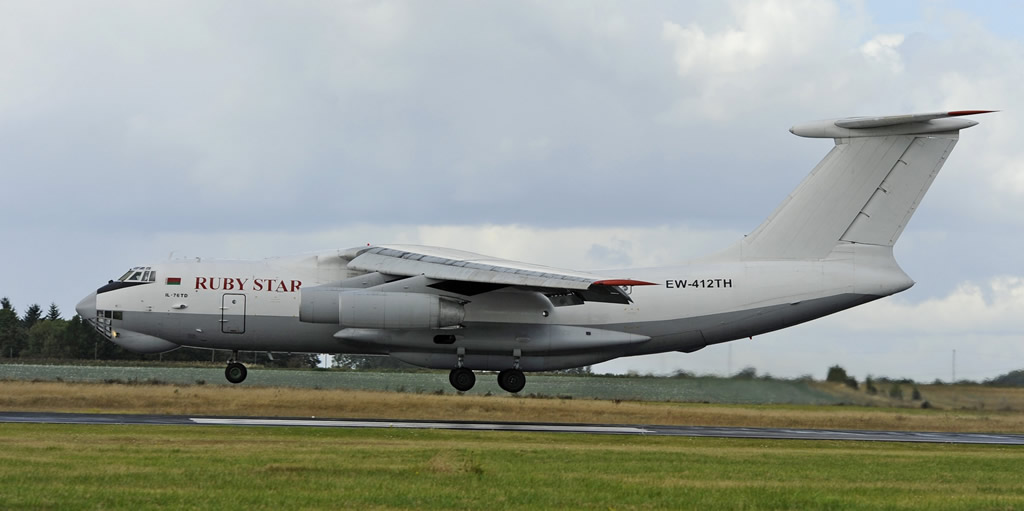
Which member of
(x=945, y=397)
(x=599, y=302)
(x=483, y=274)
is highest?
(x=483, y=274)

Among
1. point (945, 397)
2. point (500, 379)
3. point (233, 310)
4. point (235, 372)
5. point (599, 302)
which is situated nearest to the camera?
point (599, 302)

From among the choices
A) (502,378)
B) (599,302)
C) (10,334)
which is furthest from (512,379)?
(10,334)

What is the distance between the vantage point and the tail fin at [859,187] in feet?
73.4

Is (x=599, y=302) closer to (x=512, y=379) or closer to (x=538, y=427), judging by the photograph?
(x=512, y=379)

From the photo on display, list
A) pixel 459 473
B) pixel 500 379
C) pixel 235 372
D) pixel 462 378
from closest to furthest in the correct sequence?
1. pixel 459 473
2. pixel 462 378
3. pixel 500 379
4. pixel 235 372

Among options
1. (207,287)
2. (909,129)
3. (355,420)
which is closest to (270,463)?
(355,420)

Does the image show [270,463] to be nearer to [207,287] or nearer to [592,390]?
[207,287]

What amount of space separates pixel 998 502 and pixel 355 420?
1331cm

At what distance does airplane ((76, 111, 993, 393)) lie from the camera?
72.5ft

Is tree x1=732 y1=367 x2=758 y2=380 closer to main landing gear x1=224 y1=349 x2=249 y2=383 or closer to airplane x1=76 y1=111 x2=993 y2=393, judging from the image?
airplane x1=76 y1=111 x2=993 y2=393

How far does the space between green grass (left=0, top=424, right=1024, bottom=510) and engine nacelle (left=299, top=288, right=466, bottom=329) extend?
429 centimetres

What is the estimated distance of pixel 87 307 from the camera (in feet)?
74.5

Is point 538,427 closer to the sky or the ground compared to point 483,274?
closer to the ground

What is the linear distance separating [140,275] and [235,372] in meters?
2.69
